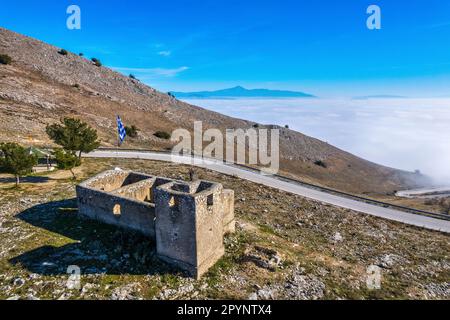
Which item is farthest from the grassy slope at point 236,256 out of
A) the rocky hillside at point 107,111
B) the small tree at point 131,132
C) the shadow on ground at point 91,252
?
the small tree at point 131,132

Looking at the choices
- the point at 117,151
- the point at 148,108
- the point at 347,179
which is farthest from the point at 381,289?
the point at 148,108

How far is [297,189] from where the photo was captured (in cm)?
3350

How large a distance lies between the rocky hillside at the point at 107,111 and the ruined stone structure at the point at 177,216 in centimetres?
2527

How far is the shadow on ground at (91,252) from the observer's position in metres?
→ 15.5

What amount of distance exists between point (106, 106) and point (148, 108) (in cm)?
1425

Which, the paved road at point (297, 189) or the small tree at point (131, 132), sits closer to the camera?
the paved road at point (297, 189)

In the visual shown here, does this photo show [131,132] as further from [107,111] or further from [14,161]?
[14,161]

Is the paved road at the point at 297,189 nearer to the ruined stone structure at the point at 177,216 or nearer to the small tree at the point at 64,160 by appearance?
the small tree at the point at 64,160

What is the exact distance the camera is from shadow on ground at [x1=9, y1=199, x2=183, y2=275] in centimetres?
1546

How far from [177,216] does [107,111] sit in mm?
56607
